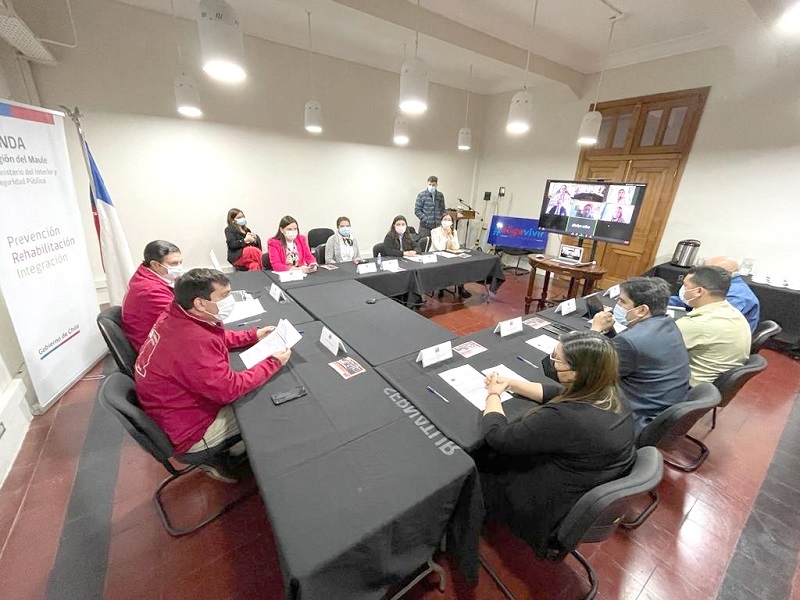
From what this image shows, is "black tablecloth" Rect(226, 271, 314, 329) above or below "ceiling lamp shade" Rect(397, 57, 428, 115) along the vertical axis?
below

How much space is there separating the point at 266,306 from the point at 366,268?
1.28m

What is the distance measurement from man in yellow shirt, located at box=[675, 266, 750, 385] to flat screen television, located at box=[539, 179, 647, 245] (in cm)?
197

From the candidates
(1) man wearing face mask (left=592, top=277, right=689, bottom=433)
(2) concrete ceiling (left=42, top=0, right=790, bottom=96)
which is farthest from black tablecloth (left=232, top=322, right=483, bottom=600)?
(2) concrete ceiling (left=42, top=0, right=790, bottom=96)

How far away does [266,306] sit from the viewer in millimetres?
2254

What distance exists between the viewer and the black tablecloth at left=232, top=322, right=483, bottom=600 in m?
0.80

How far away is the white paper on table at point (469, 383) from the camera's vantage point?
4.40 ft

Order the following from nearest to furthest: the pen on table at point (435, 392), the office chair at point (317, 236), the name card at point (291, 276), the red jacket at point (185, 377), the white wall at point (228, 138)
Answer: the red jacket at point (185, 377) < the pen on table at point (435, 392) < the name card at point (291, 276) < the white wall at point (228, 138) < the office chair at point (317, 236)

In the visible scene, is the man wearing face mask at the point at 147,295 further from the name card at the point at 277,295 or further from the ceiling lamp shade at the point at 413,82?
the ceiling lamp shade at the point at 413,82

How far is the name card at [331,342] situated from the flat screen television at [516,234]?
5.06 m

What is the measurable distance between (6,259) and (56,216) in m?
0.58

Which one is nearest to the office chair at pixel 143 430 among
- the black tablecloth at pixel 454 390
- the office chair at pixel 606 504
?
the black tablecloth at pixel 454 390

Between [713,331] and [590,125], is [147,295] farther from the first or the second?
[590,125]

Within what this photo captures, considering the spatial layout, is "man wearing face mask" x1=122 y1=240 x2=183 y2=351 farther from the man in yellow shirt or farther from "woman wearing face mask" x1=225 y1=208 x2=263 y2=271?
the man in yellow shirt

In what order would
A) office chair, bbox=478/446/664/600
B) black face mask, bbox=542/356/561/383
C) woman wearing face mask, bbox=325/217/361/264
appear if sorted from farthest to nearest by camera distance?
woman wearing face mask, bbox=325/217/361/264 < black face mask, bbox=542/356/561/383 < office chair, bbox=478/446/664/600
